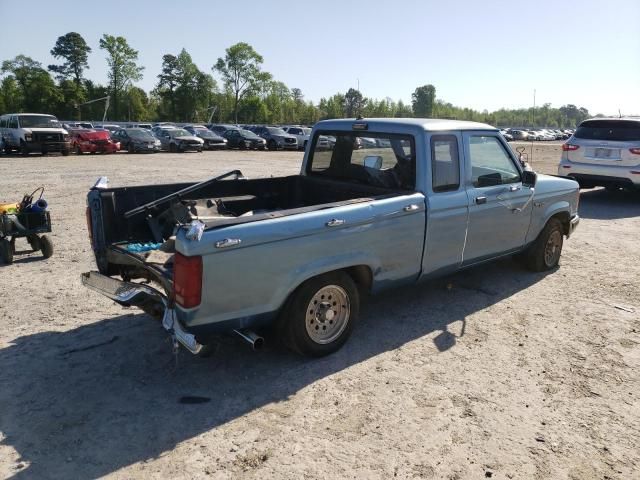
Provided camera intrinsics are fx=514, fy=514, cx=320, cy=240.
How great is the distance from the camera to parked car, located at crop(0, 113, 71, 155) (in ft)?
82.3

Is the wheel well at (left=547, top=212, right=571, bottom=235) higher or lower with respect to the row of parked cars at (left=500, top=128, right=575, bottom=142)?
lower

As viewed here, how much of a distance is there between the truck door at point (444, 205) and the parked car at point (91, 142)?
27309 mm

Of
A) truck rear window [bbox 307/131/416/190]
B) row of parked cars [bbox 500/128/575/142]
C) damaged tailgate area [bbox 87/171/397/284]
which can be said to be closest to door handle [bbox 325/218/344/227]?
damaged tailgate area [bbox 87/171/397/284]

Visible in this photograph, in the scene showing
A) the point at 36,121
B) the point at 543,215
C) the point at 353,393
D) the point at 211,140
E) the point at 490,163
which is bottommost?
the point at 353,393

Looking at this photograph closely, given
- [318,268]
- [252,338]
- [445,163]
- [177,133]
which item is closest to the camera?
[252,338]

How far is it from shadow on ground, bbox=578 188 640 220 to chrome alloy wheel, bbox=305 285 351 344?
7975 mm

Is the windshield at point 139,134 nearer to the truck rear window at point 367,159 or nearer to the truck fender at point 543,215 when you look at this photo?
the truck rear window at point 367,159

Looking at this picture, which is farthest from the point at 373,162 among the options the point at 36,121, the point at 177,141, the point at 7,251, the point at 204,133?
the point at 204,133

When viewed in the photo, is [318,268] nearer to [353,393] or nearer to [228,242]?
[228,242]

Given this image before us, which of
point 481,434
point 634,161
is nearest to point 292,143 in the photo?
point 634,161

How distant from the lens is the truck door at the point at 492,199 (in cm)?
504

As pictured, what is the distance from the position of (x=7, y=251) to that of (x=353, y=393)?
203 inches

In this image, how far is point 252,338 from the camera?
3502mm

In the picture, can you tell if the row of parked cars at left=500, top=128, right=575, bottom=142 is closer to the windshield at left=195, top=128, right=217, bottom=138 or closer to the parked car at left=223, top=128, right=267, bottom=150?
the parked car at left=223, top=128, right=267, bottom=150
